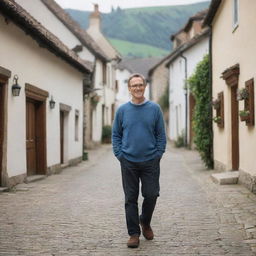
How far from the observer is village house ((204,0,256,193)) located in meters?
10.6

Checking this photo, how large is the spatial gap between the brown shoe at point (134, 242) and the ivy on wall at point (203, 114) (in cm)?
1004

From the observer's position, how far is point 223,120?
14.1 metres

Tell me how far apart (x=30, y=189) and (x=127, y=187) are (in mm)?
5729

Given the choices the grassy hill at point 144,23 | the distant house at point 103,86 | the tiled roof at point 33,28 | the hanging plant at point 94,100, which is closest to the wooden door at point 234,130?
the tiled roof at point 33,28

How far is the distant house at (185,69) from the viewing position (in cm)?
2583

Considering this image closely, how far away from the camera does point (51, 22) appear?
75.6 feet

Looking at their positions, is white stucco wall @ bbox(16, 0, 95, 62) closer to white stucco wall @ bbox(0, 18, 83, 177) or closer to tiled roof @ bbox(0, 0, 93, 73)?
tiled roof @ bbox(0, 0, 93, 73)

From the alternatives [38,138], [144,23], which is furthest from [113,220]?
[144,23]

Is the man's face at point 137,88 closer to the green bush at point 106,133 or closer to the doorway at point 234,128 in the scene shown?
the doorway at point 234,128

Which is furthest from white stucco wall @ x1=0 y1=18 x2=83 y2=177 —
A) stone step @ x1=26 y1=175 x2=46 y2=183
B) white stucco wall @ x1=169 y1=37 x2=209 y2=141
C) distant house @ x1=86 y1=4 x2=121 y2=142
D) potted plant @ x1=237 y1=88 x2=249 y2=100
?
distant house @ x1=86 y1=4 x2=121 y2=142

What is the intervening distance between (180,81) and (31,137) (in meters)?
18.6

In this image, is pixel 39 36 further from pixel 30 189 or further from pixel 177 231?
pixel 177 231

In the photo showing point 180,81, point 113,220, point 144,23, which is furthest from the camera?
point 144,23

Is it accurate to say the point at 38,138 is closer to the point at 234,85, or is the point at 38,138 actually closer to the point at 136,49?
the point at 234,85
